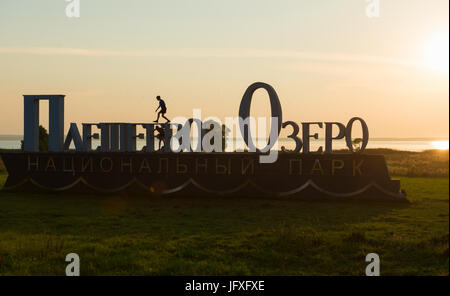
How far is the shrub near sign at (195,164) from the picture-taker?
63.3 ft

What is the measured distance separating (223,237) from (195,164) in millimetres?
→ 9359

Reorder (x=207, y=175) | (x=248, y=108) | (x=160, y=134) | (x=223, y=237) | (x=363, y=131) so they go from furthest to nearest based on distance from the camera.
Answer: (x=160, y=134)
(x=207, y=175)
(x=248, y=108)
(x=363, y=131)
(x=223, y=237)

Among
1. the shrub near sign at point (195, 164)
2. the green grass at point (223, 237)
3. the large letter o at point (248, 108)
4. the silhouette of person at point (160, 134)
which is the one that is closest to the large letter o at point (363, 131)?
the shrub near sign at point (195, 164)

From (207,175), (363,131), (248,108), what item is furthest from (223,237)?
(363,131)

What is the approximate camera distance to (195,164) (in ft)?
68.1

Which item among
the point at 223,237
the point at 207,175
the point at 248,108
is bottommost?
the point at 223,237

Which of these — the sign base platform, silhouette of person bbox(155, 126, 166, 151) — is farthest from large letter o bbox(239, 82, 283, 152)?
silhouette of person bbox(155, 126, 166, 151)

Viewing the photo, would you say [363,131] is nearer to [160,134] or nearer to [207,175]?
[207,175]

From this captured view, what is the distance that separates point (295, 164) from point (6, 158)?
1323 cm

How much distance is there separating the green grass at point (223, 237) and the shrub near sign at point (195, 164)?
5.39 ft

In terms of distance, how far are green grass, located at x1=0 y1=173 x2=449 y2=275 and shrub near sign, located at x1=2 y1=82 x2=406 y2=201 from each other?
164 cm

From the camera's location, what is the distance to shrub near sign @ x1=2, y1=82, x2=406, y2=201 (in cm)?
1930

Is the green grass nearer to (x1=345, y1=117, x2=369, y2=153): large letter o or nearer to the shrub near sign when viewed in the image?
the shrub near sign
